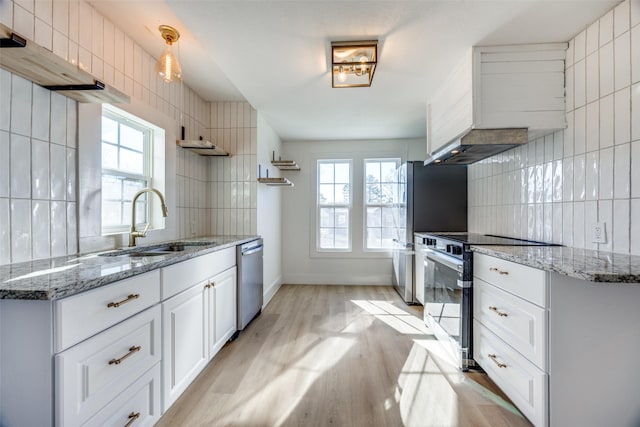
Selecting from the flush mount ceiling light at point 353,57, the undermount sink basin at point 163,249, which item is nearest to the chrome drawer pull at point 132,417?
the undermount sink basin at point 163,249

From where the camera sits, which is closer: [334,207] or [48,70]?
[48,70]

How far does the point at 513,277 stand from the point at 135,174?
107 inches

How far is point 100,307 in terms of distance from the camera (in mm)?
1032

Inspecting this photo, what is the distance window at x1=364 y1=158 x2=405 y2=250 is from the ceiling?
5.63ft

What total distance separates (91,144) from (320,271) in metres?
3.29

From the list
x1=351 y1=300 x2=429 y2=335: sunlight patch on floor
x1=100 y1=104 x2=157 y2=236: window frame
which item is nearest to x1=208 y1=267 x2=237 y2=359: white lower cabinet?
x1=100 y1=104 x2=157 y2=236: window frame

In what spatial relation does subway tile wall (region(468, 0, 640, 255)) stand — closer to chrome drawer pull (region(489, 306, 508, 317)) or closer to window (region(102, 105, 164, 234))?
chrome drawer pull (region(489, 306, 508, 317))

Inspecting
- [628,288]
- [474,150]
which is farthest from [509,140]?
[628,288]

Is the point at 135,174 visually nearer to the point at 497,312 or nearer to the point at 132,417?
the point at 132,417

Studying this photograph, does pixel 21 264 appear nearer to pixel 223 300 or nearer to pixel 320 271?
pixel 223 300

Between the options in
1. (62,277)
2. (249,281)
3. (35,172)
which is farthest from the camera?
(249,281)

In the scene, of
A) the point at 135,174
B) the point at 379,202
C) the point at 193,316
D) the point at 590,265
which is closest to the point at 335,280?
the point at 379,202

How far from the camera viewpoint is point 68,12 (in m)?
1.52

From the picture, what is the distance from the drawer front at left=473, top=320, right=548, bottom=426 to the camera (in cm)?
127
